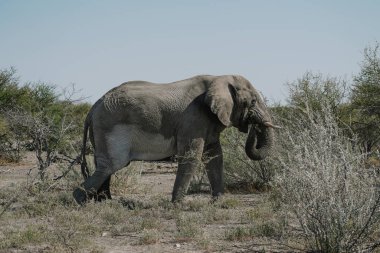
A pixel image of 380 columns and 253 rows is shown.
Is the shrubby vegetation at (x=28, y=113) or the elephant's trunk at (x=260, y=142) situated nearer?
the elephant's trunk at (x=260, y=142)

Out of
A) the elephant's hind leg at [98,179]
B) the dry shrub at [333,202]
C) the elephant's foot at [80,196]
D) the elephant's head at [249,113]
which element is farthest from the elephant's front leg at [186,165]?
the dry shrub at [333,202]

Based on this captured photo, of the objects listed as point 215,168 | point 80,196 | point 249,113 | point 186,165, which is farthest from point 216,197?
point 80,196

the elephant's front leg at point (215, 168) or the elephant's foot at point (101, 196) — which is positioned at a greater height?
the elephant's front leg at point (215, 168)

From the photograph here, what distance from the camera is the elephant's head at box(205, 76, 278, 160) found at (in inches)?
395

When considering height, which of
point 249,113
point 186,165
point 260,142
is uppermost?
point 249,113

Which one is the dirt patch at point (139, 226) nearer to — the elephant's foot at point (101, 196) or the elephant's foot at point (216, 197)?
the elephant's foot at point (216, 197)

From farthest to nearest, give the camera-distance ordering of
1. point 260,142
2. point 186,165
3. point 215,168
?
point 215,168
point 260,142
point 186,165

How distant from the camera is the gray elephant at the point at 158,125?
9.51m

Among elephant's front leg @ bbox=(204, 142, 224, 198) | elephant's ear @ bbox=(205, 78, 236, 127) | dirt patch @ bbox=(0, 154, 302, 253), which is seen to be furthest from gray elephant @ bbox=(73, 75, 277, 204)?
dirt patch @ bbox=(0, 154, 302, 253)

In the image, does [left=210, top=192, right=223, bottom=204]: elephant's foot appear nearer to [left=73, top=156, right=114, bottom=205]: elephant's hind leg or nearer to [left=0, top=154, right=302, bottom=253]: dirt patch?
[left=0, top=154, right=302, bottom=253]: dirt patch

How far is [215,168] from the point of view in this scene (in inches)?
408

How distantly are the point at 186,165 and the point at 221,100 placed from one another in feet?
4.03

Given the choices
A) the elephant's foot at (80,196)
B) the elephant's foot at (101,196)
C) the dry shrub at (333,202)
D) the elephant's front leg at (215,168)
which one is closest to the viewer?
the dry shrub at (333,202)

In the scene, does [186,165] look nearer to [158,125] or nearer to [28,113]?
[158,125]
